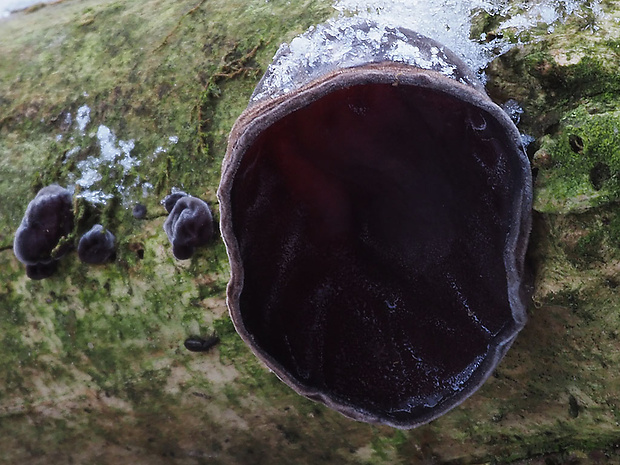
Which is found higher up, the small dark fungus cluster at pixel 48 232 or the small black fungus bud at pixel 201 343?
the small dark fungus cluster at pixel 48 232

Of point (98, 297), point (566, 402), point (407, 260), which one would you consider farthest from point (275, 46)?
point (566, 402)

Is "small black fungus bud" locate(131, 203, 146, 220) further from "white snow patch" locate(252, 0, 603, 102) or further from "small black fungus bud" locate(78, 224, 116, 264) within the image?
"white snow patch" locate(252, 0, 603, 102)

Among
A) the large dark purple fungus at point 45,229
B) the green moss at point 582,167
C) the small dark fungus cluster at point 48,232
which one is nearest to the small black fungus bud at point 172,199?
the small dark fungus cluster at point 48,232

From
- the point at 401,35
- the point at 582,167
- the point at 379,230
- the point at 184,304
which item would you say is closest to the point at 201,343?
the point at 184,304

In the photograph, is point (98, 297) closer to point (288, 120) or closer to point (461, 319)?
point (288, 120)

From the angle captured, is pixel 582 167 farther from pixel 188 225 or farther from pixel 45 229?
pixel 45 229

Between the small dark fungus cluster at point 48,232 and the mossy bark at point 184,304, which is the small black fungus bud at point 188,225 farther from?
the small dark fungus cluster at point 48,232

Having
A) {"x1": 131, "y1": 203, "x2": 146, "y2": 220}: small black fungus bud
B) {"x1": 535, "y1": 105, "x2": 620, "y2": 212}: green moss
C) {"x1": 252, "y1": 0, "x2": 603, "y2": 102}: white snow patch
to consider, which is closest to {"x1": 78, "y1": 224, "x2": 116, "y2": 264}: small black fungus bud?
{"x1": 131, "y1": 203, "x2": 146, "y2": 220}: small black fungus bud

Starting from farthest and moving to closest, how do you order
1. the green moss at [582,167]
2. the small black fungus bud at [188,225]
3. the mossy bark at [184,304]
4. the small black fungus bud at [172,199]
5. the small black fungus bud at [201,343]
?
the small black fungus bud at [201,343]
the small black fungus bud at [172,199]
the small black fungus bud at [188,225]
the mossy bark at [184,304]
the green moss at [582,167]
